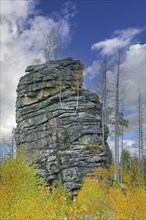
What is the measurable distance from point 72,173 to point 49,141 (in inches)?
252

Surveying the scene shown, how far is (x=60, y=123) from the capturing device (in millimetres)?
37531

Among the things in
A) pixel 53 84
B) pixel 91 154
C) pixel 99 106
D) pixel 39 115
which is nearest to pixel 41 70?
pixel 53 84

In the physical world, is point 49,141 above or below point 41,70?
below

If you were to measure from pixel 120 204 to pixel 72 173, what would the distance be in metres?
17.5

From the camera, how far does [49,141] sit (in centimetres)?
3800

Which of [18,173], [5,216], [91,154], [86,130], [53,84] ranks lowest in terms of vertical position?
[5,216]

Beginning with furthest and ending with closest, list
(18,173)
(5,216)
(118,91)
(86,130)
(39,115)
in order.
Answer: (39,115), (86,130), (118,91), (18,173), (5,216)

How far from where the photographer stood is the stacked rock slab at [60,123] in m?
34.0

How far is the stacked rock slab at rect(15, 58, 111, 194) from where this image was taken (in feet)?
112

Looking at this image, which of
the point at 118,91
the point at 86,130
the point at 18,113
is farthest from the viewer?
the point at 18,113

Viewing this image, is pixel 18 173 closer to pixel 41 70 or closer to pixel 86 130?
pixel 86 130

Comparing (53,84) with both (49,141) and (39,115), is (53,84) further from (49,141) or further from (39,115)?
(49,141)

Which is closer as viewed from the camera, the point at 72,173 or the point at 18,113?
the point at 72,173

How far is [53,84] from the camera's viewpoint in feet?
137
